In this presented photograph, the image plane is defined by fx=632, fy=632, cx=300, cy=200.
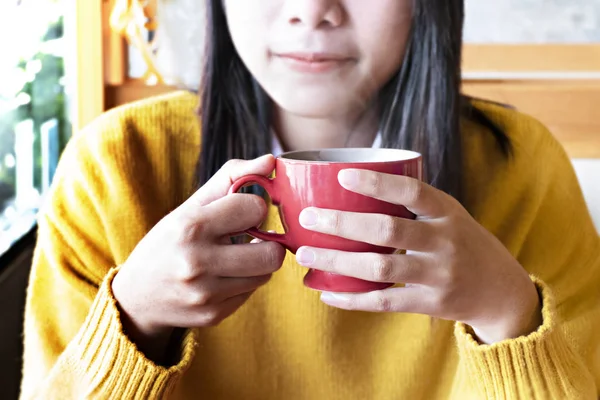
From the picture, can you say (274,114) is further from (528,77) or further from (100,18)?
(528,77)

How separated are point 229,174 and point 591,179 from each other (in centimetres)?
139

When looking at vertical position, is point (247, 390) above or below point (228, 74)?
below

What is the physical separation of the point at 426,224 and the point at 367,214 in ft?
0.19

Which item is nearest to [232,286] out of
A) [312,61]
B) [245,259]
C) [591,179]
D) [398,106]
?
[245,259]

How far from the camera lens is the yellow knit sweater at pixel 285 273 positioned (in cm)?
86

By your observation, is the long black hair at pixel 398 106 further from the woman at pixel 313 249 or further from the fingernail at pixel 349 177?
the fingernail at pixel 349 177

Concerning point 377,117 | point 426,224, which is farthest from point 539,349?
point 377,117

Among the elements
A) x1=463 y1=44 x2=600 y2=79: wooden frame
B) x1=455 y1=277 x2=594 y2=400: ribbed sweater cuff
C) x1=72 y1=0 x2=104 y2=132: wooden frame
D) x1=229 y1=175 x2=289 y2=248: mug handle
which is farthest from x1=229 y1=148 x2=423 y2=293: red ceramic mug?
x1=463 y1=44 x2=600 y2=79: wooden frame

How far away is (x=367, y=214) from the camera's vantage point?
1.74 feet

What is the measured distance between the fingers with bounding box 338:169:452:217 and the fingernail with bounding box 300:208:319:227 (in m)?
0.04

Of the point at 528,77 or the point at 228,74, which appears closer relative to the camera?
the point at 228,74

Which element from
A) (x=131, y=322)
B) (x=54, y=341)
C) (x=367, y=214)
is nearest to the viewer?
(x=367, y=214)

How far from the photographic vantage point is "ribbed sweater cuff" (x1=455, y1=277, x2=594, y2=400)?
69cm

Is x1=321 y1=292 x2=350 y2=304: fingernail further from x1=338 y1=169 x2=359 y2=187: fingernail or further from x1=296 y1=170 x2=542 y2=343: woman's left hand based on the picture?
x1=338 y1=169 x2=359 y2=187: fingernail
